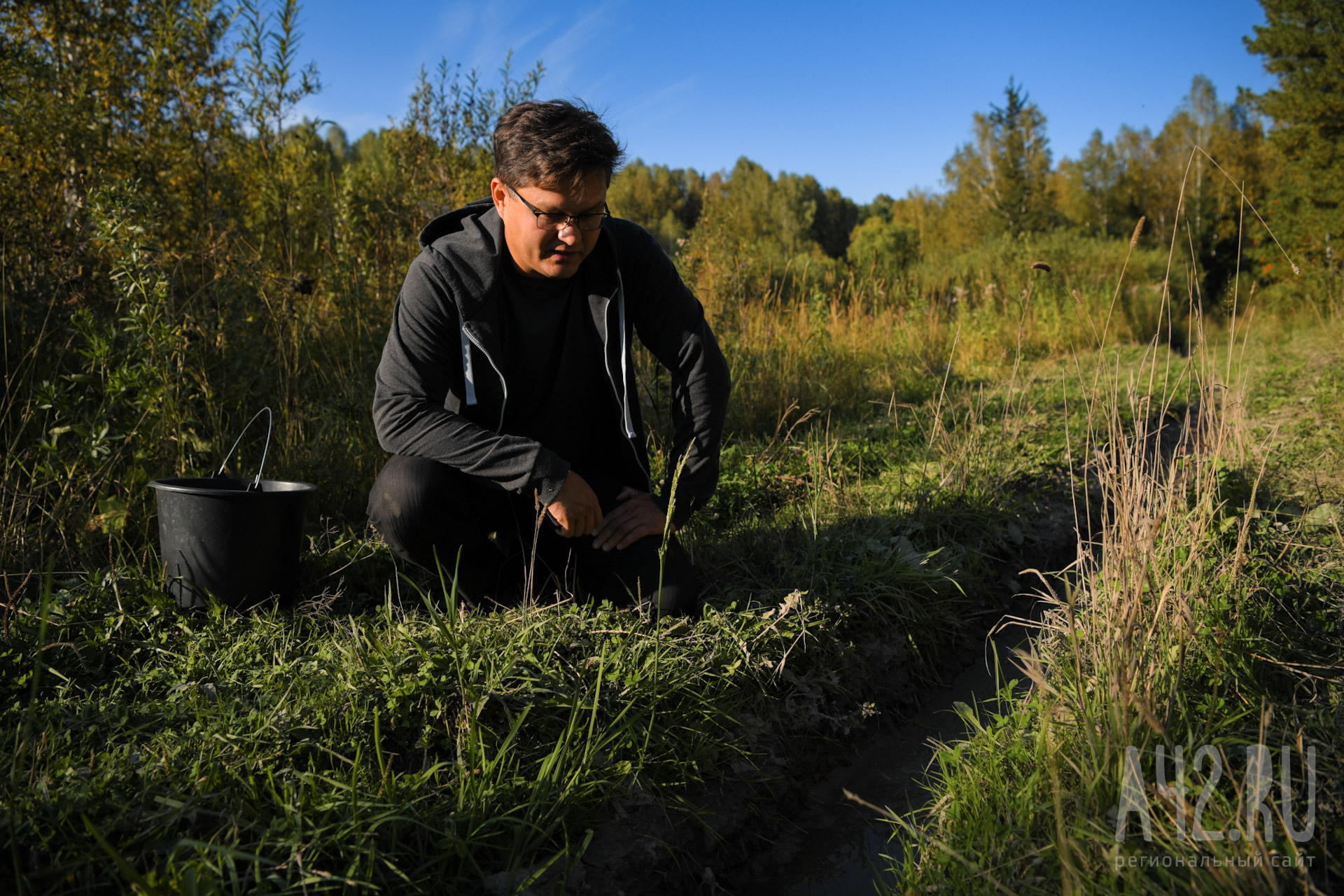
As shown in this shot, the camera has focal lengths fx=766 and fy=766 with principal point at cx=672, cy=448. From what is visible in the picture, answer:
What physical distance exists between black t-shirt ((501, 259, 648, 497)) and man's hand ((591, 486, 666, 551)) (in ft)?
0.74

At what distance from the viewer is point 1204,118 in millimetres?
31109

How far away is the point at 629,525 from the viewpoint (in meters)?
2.37

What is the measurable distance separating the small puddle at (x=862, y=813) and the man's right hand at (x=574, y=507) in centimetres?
99

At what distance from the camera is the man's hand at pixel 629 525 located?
2371 mm

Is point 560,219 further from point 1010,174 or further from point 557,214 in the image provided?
point 1010,174

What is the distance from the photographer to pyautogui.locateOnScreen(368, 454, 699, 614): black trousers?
2256mm

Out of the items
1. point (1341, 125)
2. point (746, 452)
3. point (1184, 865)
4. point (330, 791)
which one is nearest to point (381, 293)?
point (746, 452)

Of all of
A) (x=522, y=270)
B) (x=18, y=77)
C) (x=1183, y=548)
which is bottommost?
(x=1183, y=548)

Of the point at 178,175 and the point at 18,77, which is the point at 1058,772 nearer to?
the point at 178,175

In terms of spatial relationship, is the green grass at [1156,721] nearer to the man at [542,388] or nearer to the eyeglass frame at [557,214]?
the man at [542,388]

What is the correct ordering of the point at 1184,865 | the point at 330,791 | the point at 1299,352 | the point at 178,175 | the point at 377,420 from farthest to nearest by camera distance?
the point at 1299,352 < the point at 178,175 < the point at 377,420 < the point at 330,791 < the point at 1184,865

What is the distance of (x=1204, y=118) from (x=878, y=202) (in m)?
22.6

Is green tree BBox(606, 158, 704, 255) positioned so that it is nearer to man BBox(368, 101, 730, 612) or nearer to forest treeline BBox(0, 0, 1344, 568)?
forest treeline BBox(0, 0, 1344, 568)

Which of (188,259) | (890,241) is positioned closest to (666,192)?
(890,241)
